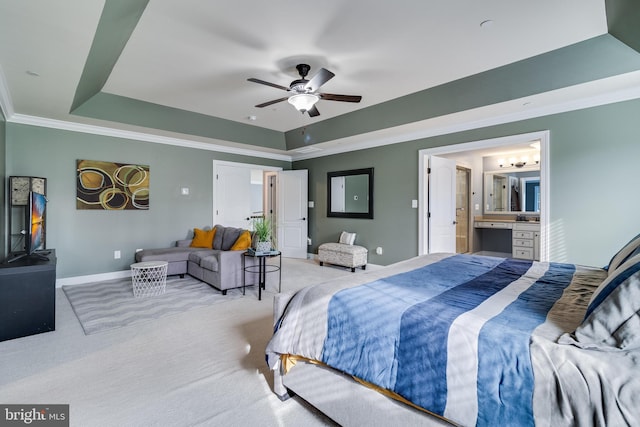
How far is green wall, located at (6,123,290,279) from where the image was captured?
13.7 feet

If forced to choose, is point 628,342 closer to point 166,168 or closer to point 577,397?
point 577,397

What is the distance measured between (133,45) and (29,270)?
2.22 m

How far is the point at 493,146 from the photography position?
4.05m

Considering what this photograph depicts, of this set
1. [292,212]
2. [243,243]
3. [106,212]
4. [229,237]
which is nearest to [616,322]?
[243,243]

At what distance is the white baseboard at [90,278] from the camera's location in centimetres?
432

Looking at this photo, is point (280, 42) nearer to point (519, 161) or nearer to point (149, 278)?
point (149, 278)

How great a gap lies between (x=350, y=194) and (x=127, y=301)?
401cm

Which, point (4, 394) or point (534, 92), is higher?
point (534, 92)

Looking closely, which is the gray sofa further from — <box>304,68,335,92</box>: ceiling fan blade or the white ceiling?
<box>304,68,335,92</box>: ceiling fan blade

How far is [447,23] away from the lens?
2.44 m

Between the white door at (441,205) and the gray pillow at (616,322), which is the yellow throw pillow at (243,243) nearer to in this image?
the white door at (441,205)

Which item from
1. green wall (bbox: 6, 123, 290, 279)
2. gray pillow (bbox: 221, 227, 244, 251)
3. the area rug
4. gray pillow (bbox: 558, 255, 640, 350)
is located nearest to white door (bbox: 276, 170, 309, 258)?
green wall (bbox: 6, 123, 290, 279)

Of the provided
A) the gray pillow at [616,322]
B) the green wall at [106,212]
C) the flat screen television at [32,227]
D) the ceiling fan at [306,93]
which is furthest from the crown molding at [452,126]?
the flat screen television at [32,227]

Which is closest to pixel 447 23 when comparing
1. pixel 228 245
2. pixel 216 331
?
pixel 216 331
